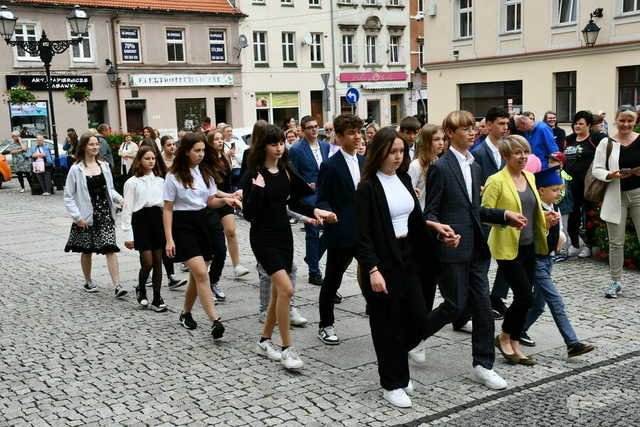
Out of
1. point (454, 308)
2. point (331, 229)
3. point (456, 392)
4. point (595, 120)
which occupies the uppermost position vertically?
point (595, 120)

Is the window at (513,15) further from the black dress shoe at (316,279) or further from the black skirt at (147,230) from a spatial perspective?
the black skirt at (147,230)

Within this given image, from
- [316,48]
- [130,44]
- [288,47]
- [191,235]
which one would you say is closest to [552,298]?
[191,235]

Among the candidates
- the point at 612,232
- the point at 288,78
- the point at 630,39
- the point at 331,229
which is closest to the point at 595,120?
the point at 612,232

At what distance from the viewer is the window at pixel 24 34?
34.9 m

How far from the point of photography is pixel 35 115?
3566 centimetres

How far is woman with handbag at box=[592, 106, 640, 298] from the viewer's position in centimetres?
767

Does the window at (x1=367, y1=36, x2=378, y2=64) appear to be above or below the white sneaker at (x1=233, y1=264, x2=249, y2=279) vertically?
above

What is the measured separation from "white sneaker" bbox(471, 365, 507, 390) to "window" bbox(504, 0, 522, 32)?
2439 centimetres

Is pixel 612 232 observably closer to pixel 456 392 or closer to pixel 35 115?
pixel 456 392

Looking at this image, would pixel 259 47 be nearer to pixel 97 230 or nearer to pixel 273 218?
pixel 97 230

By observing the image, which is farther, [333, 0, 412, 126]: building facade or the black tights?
[333, 0, 412, 126]: building facade

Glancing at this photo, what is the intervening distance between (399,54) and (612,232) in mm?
43952

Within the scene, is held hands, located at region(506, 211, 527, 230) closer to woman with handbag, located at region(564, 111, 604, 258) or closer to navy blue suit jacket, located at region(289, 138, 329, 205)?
navy blue suit jacket, located at region(289, 138, 329, 205)

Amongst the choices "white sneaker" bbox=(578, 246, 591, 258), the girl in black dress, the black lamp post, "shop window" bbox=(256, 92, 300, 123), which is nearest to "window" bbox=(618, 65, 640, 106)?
"white sneaker" bbox=(578, 246, 591, 258)
